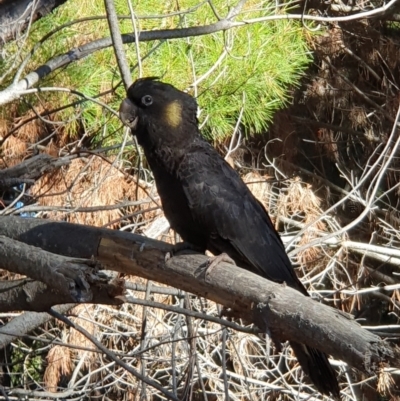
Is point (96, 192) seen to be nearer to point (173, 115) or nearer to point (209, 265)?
point (173, 115)

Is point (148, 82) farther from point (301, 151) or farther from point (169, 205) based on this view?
point (301, 151)

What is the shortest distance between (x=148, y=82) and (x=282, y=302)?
1172 millimetres

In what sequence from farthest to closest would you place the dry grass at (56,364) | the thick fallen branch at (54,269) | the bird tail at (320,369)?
the dry grass at (56,364)
the bird tail at (320,369)
the thick fallen branch at (54,269)

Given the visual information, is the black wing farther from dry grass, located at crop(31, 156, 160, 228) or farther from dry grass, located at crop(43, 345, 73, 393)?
dry grass, located at crop(43, 345, 73, 393)

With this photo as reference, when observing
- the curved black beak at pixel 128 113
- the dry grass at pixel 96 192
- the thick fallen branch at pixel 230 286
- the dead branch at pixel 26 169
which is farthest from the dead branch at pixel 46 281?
the dry grass at pixel 96 192

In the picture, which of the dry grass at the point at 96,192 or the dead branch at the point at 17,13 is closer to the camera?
the dead branch at the point at 17,13

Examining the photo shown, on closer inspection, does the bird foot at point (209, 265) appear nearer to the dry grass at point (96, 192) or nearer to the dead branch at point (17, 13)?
the dead branch at point (17, 13)

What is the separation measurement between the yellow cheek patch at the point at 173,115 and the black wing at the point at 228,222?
13 cm

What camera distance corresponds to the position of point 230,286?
6.64ft

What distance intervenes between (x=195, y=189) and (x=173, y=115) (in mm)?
297

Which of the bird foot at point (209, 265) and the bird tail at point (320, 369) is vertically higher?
the bird foot at point (209, 265)

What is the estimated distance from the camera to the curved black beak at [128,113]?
2.71 metres

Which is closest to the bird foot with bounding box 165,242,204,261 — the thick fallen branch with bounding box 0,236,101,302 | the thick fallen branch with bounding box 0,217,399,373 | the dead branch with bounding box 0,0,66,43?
the thick fallen branch with bounding box 0,217,399,373

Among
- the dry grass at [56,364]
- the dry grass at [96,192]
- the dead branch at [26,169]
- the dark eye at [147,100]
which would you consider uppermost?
the dark eye at [147,100]
